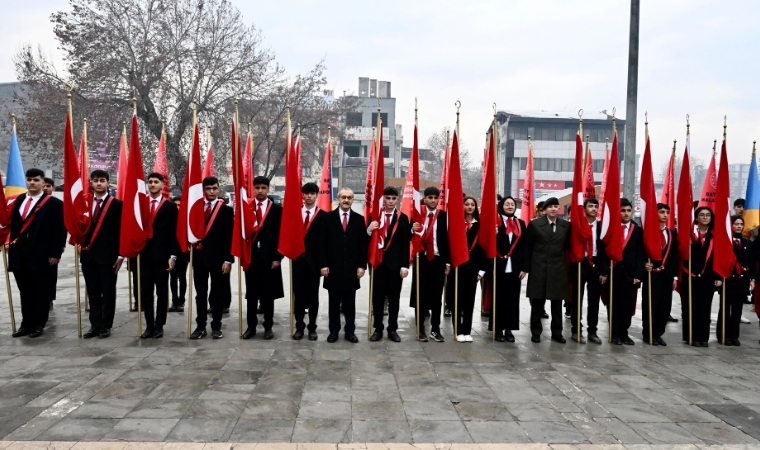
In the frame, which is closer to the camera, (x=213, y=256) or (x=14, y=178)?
(x=213, y=256)

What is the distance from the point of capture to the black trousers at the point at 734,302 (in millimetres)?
8234

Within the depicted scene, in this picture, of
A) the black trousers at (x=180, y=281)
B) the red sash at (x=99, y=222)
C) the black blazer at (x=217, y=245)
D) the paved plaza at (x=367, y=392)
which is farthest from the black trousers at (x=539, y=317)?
the red sash at (x=99, y=222)

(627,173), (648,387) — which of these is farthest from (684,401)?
(627,173)

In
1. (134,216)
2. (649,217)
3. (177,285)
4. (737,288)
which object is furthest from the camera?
(177,285)

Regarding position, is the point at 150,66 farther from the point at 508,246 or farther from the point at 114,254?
the point at 508,246

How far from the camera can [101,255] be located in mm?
7641

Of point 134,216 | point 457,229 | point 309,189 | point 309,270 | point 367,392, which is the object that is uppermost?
point 309,189

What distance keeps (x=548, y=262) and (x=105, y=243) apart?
5382 millimetres

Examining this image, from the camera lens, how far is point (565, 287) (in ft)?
25.8

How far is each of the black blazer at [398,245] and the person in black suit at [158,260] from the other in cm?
257

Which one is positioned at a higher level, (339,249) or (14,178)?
(14,178)

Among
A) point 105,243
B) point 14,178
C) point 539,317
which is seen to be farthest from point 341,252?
point 14,178

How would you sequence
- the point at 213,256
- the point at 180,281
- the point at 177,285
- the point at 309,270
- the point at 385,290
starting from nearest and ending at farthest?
→ the point at 213,256, the point at 309,270, the point at 385,290, the point at 177,285, the point at 180,281

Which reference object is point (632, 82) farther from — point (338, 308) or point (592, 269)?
point (338, 308)
